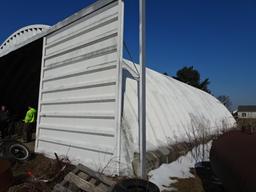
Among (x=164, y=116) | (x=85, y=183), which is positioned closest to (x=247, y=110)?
(x=164, y=116)

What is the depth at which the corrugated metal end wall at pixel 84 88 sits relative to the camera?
6.57 m

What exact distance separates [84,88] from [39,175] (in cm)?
238

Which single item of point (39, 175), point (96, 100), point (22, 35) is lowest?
point (39, 175)

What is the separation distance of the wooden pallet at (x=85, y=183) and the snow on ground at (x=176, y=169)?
1.49 m

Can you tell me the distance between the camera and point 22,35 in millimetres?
13820

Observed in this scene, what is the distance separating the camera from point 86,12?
24.7 feet

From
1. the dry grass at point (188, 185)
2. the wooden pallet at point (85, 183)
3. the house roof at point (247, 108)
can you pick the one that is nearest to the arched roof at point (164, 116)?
the dry grass at point (188, 185)

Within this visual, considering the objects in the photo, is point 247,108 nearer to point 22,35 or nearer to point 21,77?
point 21,77

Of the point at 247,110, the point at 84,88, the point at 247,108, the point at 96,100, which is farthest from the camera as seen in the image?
the point at 247,108

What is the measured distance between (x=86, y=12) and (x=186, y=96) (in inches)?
302

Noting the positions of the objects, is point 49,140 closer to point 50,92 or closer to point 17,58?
point 50,92

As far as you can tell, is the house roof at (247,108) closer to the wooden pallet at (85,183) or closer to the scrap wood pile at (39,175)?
the scrap wood pile at (39,175)

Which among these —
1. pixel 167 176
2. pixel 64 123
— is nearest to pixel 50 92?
pixel 64 123

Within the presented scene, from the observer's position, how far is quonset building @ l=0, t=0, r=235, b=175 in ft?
21.4
